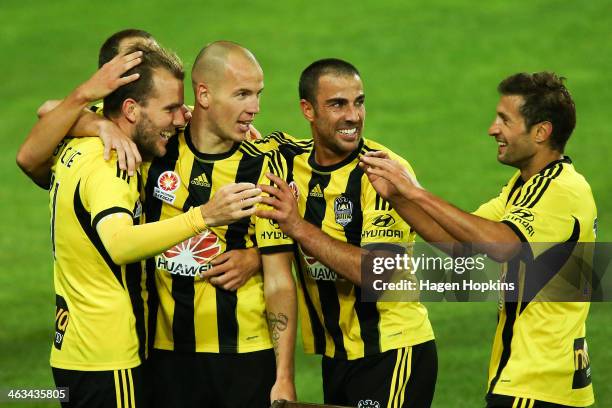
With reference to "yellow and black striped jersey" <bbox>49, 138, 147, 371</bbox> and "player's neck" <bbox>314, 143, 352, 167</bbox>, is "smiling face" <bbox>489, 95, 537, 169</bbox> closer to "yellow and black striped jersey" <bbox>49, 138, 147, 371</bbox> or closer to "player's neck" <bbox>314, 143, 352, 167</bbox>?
"player's neck" <bbox>314, 143, 352, 167</bbox>

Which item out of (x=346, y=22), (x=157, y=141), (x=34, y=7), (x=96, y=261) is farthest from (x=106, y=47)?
(x=34, y=7)

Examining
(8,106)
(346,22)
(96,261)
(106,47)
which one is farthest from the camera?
(346,22)

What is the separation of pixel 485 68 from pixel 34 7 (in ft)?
27.7

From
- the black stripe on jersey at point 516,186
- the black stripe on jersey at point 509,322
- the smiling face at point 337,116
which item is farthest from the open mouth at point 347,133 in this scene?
the black stripe on jersey at point 509,322

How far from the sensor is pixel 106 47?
22.8ft

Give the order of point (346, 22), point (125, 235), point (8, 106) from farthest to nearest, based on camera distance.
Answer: point (346, 22) < point (8, 106) < point (125, 235)

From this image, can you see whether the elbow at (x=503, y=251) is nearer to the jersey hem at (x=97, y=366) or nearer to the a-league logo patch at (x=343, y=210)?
the a-league logo patch at (x=343, y=210)

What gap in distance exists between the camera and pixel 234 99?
636 centimetres

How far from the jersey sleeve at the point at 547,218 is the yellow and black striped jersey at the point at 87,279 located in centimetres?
201

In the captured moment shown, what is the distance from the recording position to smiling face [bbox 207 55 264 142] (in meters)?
6.34

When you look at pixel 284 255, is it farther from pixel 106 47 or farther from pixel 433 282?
pixel 106 47

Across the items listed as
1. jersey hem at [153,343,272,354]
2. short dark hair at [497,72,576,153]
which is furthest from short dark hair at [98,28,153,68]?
short dark hair at [497,72,576,153]

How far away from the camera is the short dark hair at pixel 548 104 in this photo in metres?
6.11

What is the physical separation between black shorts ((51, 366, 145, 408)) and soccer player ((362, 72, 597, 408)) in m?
1.68
